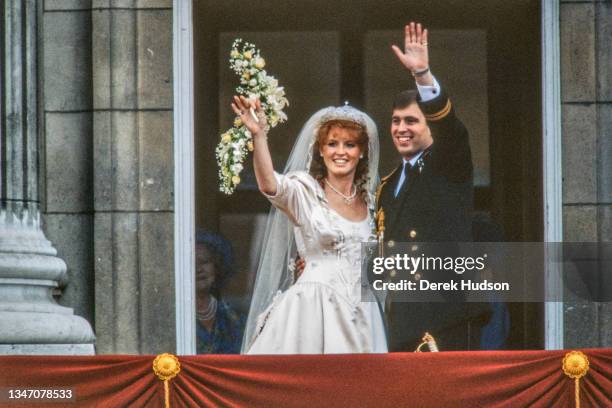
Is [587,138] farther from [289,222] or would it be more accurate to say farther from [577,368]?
[289,222]

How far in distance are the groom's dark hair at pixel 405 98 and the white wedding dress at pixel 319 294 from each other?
1066 millimetres

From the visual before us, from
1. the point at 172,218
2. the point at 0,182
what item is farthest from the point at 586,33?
the point at 0,182

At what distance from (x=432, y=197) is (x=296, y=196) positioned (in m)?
1.29

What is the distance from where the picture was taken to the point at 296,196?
49.3 ft

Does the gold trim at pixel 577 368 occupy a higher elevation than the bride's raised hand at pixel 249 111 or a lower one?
lower

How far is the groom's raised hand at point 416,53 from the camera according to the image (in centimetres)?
1504

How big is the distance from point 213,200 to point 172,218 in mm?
421

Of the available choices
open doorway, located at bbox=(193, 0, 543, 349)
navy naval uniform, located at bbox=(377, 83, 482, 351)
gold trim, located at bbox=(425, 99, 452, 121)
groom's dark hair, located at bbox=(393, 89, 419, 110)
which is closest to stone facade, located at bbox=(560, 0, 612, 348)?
open doorway, located at bbox=(193, 0, 543, 349)

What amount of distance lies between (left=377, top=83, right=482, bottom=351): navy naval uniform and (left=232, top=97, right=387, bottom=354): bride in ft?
0.59

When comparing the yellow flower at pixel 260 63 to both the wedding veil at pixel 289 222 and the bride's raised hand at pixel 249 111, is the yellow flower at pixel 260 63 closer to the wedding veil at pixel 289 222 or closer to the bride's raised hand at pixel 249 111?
the bride's raised hand at pixel 249 111

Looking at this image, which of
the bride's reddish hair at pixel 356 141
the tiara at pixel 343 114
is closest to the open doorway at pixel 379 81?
the tiara at pixel 343 114

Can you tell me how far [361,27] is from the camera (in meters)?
15.1

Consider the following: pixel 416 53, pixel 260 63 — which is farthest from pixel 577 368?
pixel 260 63

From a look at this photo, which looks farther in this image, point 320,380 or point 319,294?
point 319,294
